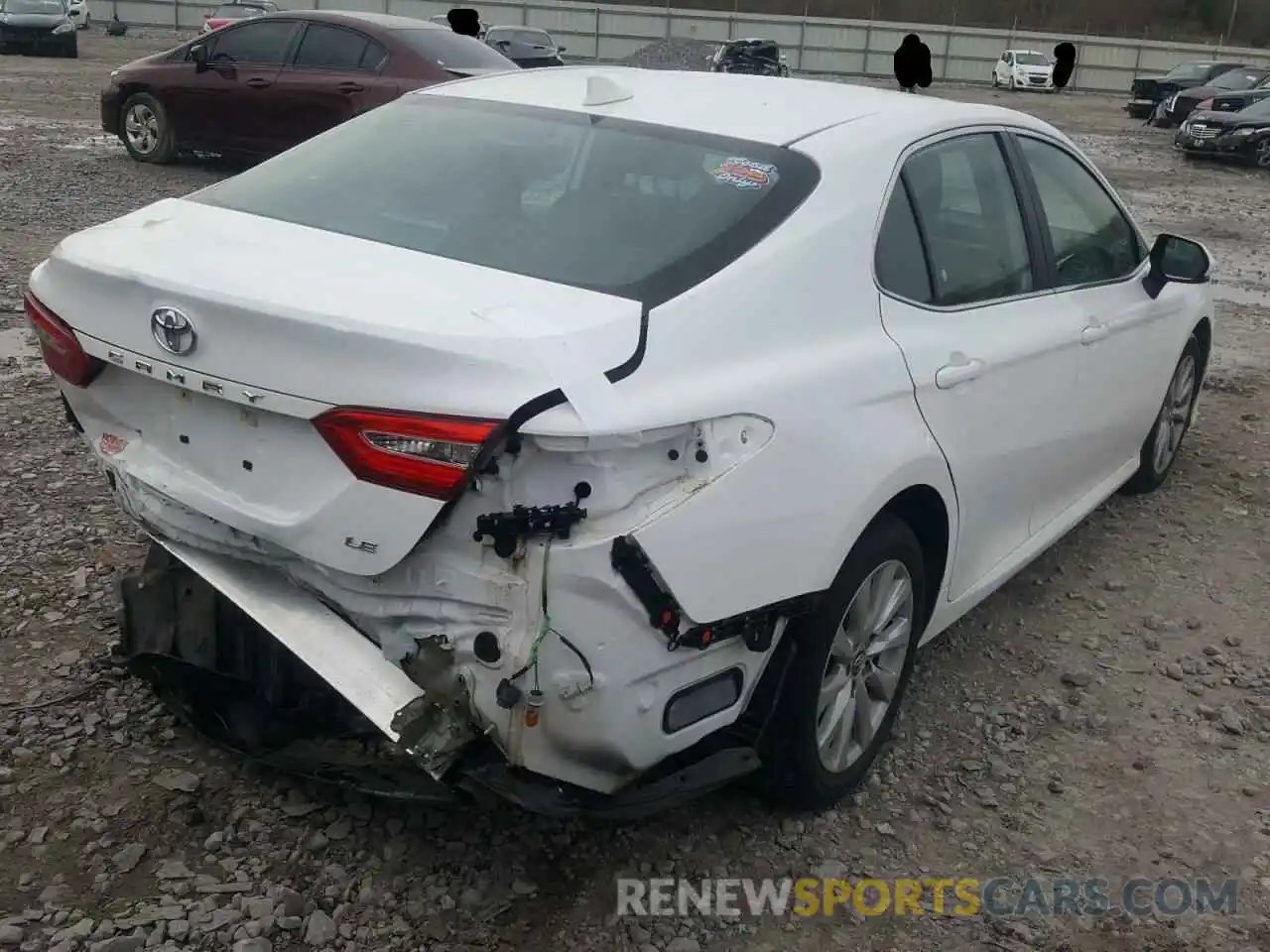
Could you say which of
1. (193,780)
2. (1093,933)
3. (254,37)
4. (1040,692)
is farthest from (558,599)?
(254,37)

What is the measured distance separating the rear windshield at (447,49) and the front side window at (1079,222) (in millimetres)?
8231

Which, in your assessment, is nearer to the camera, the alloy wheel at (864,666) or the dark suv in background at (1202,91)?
the alloy wheel at (864,666)

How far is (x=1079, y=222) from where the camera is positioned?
14.3 ft

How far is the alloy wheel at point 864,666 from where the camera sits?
3.00m

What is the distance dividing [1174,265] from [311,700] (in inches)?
139

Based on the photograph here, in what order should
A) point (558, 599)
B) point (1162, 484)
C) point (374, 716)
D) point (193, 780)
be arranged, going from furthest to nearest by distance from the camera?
point (1162, 484) < point (193, 780) < point (374, 716) < point (558, 599)

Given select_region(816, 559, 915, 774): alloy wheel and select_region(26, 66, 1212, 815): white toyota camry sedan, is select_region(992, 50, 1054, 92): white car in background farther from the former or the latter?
select_region(816, 559, 915, 774): alloy wheel

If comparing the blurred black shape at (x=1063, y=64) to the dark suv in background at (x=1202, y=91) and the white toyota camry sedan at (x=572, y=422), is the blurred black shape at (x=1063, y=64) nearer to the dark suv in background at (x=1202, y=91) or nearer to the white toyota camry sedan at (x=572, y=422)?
the dark suv in background at (x=1202, y=91)

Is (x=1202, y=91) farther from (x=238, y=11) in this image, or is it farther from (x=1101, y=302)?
(x=1101, y=302)

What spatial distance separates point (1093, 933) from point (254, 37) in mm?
11605

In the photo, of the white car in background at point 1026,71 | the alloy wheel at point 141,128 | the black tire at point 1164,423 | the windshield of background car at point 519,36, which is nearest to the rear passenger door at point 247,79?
the alloy wheel at point 141,128

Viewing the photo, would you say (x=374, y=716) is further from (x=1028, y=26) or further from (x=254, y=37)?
(x=1028, y=26)

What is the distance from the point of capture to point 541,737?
2436mm

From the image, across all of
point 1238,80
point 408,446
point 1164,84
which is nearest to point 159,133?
point 408,446
